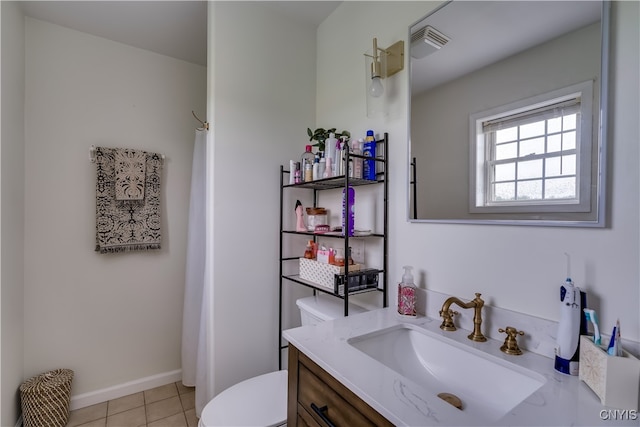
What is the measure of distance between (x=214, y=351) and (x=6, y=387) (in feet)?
3.56

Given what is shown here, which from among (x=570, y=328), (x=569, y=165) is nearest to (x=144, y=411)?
(x=570, y=328)

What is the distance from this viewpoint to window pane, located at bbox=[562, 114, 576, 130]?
2.70 feet

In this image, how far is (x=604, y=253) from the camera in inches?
30.0

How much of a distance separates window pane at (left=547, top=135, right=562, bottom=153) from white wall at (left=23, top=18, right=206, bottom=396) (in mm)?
2244

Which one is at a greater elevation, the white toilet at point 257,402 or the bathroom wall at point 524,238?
the bathroom wall at point 524,238

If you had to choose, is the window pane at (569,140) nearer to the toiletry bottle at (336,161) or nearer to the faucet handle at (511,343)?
the faucet handle at (511,343)

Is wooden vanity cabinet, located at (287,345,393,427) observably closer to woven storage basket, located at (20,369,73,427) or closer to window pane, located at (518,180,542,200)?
window pane, located at (518,180,542,200)

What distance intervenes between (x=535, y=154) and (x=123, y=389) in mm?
2731

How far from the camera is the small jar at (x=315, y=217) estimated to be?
1626 millimetres

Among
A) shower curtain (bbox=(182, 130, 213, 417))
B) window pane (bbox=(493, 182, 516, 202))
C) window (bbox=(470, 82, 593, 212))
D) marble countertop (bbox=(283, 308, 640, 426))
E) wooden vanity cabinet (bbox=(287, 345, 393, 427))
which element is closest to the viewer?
marble countertop (bbox=(283, 308, 640, 426))

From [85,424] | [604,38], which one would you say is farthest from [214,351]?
[604,38]

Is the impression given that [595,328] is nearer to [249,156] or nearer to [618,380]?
[618,380]

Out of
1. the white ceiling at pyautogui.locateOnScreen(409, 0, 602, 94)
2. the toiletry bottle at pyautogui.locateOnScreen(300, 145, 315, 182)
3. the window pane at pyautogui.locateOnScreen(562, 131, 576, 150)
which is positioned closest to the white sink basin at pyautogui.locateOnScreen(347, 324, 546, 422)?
the window pane at pyautogui.locateOnScreen(562, 131, 576, 150)

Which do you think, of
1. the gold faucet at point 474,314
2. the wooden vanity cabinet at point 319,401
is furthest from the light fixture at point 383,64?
the wooden vanity cabinet at point 319,401
